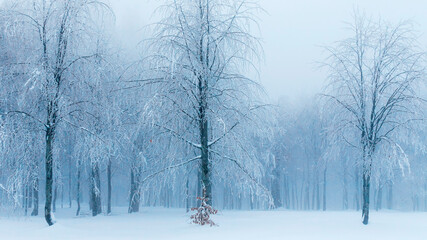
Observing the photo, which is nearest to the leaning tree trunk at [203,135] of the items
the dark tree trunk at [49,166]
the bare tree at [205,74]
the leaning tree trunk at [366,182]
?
the bare tree at [205,74]

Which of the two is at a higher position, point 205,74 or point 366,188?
point 205,74

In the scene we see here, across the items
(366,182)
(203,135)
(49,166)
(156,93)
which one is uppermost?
(156,93)

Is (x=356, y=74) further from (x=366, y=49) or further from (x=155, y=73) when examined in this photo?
(x=155, y=73)

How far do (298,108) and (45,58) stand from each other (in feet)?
97.1

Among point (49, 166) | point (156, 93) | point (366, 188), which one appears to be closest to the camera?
point (156, 93)

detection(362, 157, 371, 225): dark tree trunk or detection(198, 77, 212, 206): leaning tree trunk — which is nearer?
detection(198, 77, 212, 206): leaning tree trunk

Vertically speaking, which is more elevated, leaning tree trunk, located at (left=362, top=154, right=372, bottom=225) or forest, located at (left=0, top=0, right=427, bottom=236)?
forest, located at (left=0, top=0, right=427, bottom=236)

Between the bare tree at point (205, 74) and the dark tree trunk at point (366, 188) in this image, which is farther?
the dark tree trunk at point (366, 188)

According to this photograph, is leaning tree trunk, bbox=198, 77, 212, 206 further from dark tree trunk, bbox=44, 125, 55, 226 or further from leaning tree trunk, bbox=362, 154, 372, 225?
leaning tree trunk, bbox=362, 154, 372, 225

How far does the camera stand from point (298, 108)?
3622 cm

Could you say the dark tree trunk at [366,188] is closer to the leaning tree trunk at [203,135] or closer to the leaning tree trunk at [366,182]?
the leaning tree trunk at [366,182]

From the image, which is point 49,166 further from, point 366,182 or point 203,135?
point 366,182

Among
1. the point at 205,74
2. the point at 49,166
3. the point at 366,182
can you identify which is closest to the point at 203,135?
the point at 205,74

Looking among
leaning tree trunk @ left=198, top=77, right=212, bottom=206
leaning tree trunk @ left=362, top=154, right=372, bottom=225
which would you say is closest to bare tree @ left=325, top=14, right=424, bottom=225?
leaning tree trunk @ left=362, top=154, right=372, bottom=225
